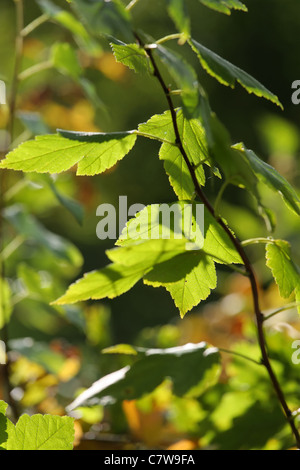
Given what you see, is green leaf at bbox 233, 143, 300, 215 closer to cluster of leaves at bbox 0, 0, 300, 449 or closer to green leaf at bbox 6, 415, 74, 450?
cluster of leaves at bbox 0, 0, 300, 449

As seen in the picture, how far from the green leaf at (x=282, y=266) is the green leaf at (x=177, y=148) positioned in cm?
8

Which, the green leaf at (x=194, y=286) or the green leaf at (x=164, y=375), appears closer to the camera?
the green leaf at (x=194, y=286)

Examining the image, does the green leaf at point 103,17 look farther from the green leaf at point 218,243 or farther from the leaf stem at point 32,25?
the leaf stem at point 32,25

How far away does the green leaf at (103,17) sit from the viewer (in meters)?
0.38

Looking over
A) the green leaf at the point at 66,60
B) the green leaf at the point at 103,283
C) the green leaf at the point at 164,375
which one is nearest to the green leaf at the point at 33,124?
the green leaf at the point at 66,60

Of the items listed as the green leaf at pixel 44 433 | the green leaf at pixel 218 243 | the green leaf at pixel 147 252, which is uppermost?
the green leaf at pixel 218 243

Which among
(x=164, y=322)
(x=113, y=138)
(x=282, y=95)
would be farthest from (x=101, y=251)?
(x=113, y=138)

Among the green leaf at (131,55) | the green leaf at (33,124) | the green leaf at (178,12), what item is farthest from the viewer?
the green leaf at (33,124)

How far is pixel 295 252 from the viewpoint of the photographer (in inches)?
60.1

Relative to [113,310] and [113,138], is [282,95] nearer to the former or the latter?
[113,310]

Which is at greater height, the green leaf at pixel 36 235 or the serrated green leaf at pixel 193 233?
the green leaf at pixel 36 235

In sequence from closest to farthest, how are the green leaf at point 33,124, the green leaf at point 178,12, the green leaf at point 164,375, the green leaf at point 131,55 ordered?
the green leaf at point 178,12 < the green leaf at point 131,55 < the green leaf at point 164,375 < the green leaf at point 33,124
